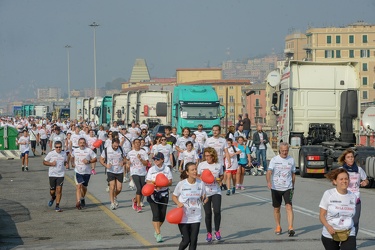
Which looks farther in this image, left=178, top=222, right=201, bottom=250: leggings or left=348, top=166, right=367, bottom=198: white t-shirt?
left=348, top=166, right=367, bottom=198: white t-shirt

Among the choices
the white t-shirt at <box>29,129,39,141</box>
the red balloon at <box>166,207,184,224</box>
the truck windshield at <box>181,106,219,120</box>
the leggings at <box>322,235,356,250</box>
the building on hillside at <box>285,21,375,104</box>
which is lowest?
the leggings at <box>322,235,356,250</box>

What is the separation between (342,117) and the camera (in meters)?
29.5

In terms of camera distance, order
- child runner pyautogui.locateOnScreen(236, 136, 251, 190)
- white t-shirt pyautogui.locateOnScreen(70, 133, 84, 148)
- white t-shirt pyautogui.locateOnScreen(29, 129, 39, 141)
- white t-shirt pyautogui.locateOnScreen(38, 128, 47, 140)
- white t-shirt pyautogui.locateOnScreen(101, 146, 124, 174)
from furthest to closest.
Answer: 1. white t-shirt pyautogui.locateOnScreen(38, 128, 47, 140)
2. white t-shirt pyautogui.locateOnScreen(29, 129, 39, 141)
3. white t-shirt pyautogui.locateOnScreen(70, 133, 84, 148)
4. child runner pyautogui.locateOnScreen(236, 136, 251, 190)
5. white t-shirt pyautogui.locateOnScreen(101, 146, 124, 174)

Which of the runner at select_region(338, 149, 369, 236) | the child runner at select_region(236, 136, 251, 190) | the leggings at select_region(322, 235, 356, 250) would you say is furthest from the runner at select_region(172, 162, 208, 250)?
the child runner at select_region(236, 136, 251, 190)

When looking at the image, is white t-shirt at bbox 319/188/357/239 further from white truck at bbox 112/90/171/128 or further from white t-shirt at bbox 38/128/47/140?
white truck at bbox 112/90/171/128

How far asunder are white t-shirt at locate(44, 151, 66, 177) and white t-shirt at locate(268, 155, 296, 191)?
6279mm

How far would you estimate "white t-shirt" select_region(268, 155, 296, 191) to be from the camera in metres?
15.3

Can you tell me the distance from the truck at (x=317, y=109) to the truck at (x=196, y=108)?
12.9 meters

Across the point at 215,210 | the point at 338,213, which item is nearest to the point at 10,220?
the point at 215,210

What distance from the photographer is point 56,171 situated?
19.8 meters

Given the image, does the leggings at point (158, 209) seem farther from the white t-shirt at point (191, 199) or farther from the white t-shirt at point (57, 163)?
the white t-shirt at point (57, 163)

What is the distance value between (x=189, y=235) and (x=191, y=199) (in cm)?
57

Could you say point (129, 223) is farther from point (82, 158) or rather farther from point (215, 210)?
point (82, 158)

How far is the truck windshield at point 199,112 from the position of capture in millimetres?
43406
